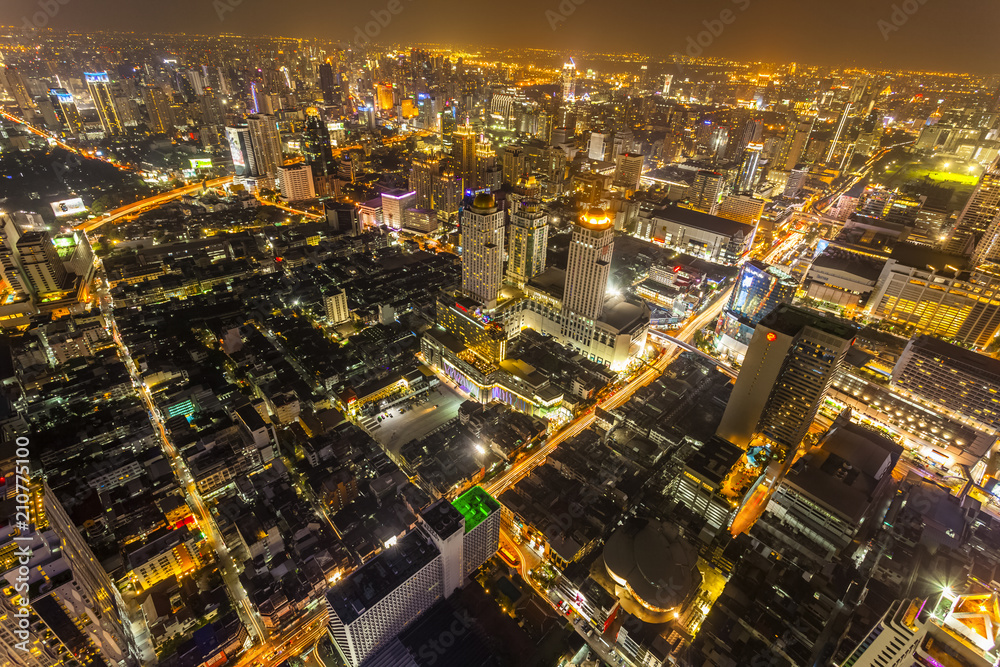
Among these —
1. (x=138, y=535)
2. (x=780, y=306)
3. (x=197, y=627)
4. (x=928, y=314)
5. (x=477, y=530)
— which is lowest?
(x=197, y=627)

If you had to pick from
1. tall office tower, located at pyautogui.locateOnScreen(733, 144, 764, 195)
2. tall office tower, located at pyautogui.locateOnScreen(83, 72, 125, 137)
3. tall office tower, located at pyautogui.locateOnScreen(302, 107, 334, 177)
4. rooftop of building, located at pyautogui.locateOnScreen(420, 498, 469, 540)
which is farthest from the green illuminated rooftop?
tall office tower, located at pyautogui.locateOnScreen(83, 72, 125, 137)

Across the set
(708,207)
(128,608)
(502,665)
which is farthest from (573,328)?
(708,207)

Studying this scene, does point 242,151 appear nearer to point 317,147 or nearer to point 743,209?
point 317,147

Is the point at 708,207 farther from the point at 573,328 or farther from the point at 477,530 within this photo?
the point at 477,530

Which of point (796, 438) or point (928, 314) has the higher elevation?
point (928, 314)

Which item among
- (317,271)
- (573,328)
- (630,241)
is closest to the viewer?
(573,328)

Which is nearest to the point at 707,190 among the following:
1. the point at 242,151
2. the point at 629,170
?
the point at 629,170

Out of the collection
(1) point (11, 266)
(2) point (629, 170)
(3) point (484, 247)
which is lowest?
(1) point (11, 266)

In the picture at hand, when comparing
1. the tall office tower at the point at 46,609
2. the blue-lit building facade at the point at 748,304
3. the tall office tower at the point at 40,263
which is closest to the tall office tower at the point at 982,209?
the blue-lit building facade at the point at 748,304
